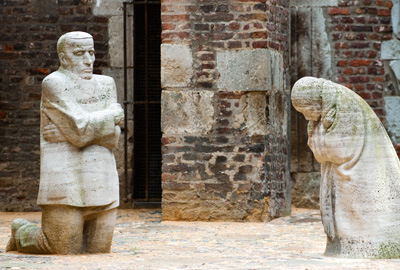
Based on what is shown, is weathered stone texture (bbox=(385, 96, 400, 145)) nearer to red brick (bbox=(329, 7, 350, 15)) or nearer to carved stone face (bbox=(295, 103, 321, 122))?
red brick (bbox=(329, 7, 350, 15))

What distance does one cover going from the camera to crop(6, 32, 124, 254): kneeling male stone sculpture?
7172 mm

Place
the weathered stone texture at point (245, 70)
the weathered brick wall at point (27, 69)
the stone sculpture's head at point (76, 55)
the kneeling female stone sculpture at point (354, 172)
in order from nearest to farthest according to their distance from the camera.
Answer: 1. the kneeling female stone sculpture at point (354, 172)
2. the stone sculpture's head at point (76, 55)
3. the weathered stone texture at point (245, 70)
4. the weathered brick wall at point (27, 69)

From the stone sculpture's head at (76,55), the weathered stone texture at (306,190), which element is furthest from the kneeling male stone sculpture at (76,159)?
the weathered stone texture at (306,190)

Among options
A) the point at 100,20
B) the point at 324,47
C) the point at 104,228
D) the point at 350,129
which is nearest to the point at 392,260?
the point at 350,129

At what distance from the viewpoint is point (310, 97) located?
22.1ft

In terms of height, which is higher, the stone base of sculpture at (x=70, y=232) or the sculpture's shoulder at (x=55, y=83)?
the sculpture's shoulder at (x=55, y=83)

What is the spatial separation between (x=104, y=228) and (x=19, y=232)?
759 mm

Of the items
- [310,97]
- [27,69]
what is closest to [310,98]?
[310,97]

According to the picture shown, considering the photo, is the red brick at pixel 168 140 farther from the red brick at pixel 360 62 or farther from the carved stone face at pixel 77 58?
the carved stone face at pixel 77 58

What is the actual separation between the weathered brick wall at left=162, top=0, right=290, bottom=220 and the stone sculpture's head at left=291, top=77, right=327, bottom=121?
143 inches

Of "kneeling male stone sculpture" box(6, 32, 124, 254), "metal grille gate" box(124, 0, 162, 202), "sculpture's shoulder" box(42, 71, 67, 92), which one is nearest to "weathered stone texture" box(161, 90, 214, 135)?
"metal grille gate" box(124, 0, 162, 202)

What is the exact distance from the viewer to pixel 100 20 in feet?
40.4

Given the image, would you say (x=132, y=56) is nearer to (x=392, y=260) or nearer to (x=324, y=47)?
(x=324, y=47)

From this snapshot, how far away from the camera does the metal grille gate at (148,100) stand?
12.4 m
